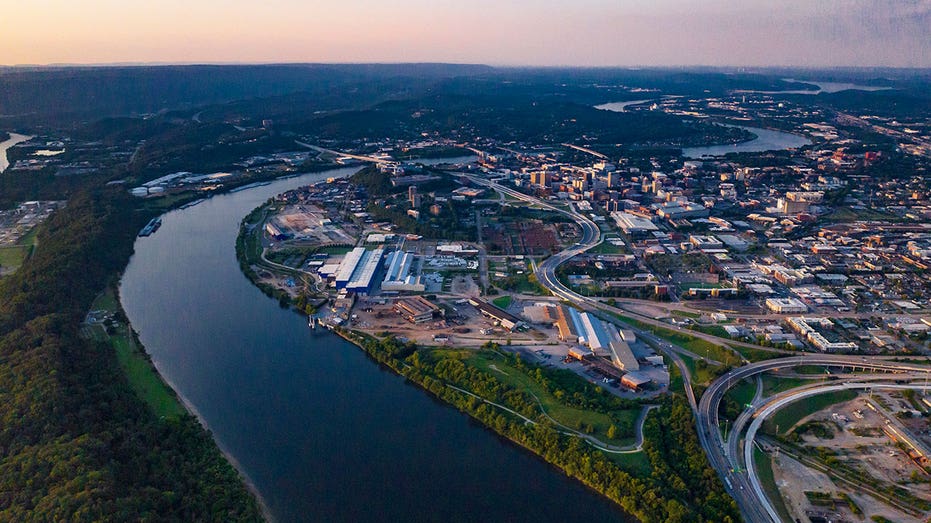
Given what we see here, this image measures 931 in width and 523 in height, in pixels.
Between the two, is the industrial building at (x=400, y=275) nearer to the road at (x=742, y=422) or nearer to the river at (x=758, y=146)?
the road at (x=742, y=422)

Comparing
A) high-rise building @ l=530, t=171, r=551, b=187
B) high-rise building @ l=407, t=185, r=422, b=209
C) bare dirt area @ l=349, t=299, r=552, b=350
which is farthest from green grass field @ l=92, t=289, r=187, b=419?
high-rise building @ l=530, t=171, r=551, b=187

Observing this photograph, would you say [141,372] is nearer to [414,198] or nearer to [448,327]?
[448,327]

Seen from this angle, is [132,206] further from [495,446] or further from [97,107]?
[97,107]

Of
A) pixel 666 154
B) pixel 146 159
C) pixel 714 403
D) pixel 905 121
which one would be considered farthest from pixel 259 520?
pixel 905 121

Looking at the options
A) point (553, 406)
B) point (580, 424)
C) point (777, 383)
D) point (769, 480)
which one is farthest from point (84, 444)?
point (777, 383)

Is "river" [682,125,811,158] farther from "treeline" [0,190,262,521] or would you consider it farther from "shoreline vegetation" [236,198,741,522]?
"treeline" [0,190,262,521]

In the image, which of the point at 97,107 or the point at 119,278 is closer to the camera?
the point at 119,278
